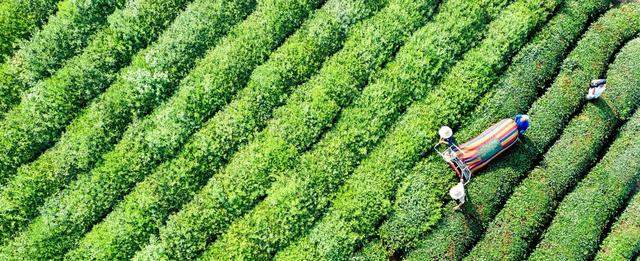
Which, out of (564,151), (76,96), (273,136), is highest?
(76,96)

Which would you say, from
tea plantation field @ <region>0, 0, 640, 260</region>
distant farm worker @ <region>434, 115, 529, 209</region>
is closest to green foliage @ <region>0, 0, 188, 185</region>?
tea plantation field @ <region>0, 0, 640, 260</region>

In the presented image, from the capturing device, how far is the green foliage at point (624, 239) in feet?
43.0

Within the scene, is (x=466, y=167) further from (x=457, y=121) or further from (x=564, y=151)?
(x=564, y=151)

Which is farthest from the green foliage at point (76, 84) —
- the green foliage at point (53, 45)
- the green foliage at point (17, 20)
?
the green foliage at point (17, 20)

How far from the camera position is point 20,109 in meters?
13.5

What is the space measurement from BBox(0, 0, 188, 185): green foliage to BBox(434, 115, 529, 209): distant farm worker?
7647 millimetres

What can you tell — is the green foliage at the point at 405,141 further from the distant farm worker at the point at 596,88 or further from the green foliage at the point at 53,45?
the green foliage at the point at 53,45

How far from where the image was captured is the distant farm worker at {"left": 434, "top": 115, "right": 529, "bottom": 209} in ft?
42.5

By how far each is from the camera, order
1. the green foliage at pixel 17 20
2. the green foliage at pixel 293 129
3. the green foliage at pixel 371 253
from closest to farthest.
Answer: the green foliage at pixel 371 253, the green foliage at pixel 293 129, the green foliage at pixel 17 20

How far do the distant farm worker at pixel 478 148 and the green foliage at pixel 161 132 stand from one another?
4.95 metres

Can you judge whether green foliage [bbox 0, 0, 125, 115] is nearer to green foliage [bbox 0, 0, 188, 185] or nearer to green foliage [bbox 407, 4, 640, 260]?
green foliage [bbox 0, 0, 188, 185]

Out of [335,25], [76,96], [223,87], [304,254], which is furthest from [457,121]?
[76,96]

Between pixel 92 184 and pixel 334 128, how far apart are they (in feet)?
19.1

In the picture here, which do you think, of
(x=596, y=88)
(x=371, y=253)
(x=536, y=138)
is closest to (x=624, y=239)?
(x=536, y=138)
